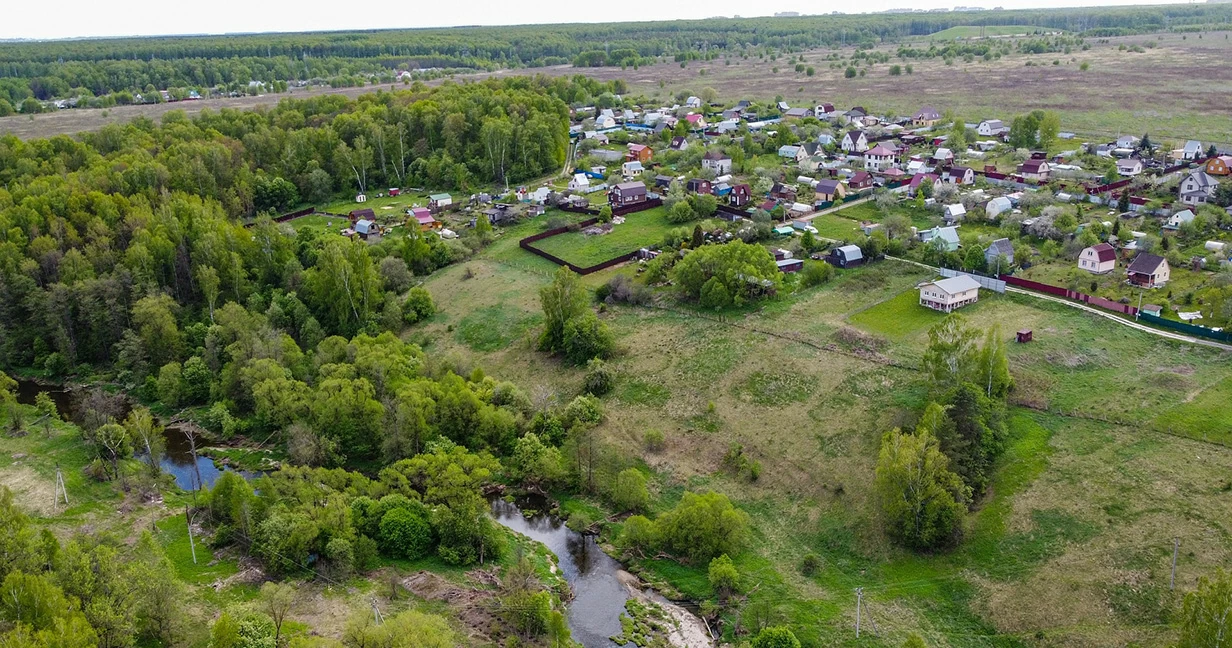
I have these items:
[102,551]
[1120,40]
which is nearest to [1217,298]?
[102,551]

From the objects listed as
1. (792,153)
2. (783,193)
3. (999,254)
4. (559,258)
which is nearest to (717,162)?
(792,153)

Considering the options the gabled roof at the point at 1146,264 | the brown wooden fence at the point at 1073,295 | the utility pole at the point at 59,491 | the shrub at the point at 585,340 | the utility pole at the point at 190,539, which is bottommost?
the utility pole at the point at 190,539

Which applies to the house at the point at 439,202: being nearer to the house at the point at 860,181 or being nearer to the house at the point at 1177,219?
the house at the point at 860,181

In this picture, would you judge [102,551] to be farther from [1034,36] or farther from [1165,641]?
[1034,36]

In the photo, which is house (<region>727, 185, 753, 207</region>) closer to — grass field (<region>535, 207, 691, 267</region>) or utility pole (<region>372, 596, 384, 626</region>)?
grass field (<region>535, 207, 691, 267</region>)

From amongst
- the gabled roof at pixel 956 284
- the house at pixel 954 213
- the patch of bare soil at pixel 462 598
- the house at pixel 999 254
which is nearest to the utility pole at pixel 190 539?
the patch of bare soil at pixel 462 598

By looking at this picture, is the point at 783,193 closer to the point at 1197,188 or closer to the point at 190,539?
the point at 1197,188
